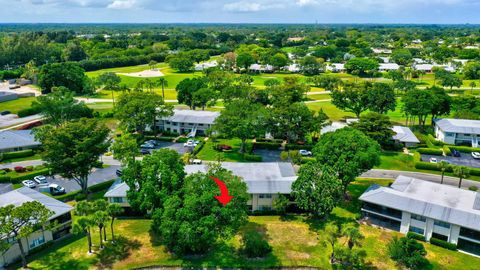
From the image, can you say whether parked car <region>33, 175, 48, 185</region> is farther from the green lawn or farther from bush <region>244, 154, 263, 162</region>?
the green lawn

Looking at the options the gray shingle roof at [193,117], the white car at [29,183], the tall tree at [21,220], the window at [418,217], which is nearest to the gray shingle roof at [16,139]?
the white car at [29,183]

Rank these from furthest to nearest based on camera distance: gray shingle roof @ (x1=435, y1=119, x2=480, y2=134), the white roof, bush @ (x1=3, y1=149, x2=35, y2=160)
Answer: gray shingle roof @ (x1=435, y1=119, x2=480, y2=134) → the white roof → bush @ (x1=3, y1=149, x2=35, y2=160)

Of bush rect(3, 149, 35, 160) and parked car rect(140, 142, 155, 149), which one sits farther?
parked car rect(140, 142, 155, 149)

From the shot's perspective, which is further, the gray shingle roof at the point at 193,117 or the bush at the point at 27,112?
the bush at the point at 27,112

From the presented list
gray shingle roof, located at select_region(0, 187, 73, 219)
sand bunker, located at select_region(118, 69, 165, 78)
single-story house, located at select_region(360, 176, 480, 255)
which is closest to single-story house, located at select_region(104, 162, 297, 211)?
gray shingle roof, located at select_region(0, 187, 73, 219)

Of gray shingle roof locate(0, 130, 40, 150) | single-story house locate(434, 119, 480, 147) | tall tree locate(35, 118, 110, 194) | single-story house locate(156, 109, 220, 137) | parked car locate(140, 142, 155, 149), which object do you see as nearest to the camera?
tall tree locate(35, 118, 110, 194)

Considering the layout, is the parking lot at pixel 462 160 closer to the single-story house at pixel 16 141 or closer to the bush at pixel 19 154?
the bush at pixel 19 154

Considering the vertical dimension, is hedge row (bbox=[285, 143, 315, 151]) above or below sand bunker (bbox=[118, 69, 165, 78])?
below
